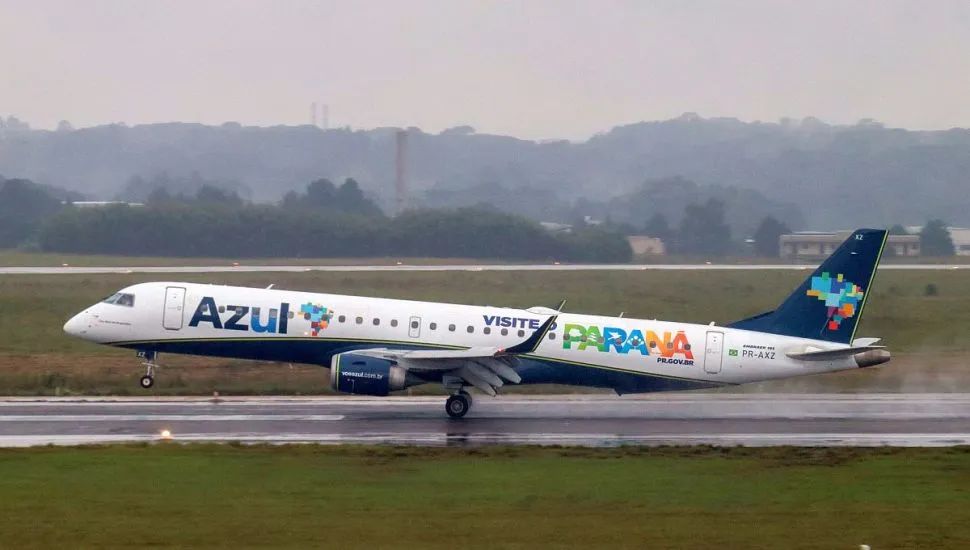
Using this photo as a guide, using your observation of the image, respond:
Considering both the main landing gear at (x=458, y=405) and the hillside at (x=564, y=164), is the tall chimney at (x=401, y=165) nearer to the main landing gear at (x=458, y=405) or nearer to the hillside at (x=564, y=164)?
the hillside at (x=564, y=164)

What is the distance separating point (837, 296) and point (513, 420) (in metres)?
9.42

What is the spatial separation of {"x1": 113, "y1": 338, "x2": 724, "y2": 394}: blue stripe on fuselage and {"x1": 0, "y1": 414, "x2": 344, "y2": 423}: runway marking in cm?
181

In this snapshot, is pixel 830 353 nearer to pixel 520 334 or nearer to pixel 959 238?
pixel 520 334

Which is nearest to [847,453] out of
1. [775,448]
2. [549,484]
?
[775,448]

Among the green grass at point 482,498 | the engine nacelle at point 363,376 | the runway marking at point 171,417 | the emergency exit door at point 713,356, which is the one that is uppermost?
the emergency exit door at point 713,356

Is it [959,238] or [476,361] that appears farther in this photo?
[959,238]

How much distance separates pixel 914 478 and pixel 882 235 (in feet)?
37.7

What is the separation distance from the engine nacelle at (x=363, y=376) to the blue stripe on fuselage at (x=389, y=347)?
1324mm

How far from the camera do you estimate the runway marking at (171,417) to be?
2855 cm

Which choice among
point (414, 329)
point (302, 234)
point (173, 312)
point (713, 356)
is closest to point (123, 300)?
point (173, 312)

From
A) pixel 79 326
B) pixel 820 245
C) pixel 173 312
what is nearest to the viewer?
pixel 173 312

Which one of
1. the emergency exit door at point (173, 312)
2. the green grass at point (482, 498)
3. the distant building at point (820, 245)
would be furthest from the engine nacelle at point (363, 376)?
the distant building at point (820, 245)

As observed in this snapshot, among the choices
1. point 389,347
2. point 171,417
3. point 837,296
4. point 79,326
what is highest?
point 837,296

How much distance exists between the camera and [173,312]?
31281 mm
